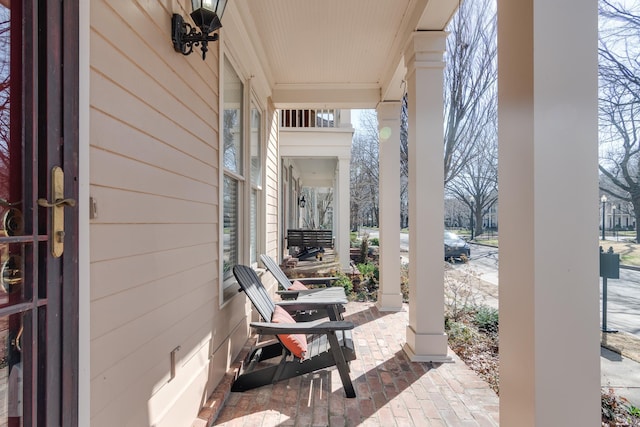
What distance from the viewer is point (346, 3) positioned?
3.09 metres

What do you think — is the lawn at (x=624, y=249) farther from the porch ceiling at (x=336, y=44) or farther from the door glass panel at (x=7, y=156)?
the door glass panel at (x=7, y=156)

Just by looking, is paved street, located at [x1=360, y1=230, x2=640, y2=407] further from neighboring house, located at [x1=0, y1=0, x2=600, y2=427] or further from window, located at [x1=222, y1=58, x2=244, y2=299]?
window, located at [x1=222, y1=58, x2=244, y2=299]

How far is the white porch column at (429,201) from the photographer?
3145 mm

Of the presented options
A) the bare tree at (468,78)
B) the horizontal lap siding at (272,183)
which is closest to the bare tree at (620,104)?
the horizontal lap siding at (272,183)

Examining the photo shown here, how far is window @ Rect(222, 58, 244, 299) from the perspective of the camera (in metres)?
Result: 2.95

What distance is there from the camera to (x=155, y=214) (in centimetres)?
164

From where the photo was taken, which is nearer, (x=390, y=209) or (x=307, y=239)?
(x=390, y=209)

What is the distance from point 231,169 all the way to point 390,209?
2515 millimetres

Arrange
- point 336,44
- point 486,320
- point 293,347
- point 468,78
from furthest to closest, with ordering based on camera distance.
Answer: point 468,78, point 486,320, point 336,44, point 293,347

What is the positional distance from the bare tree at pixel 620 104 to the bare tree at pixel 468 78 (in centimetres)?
465

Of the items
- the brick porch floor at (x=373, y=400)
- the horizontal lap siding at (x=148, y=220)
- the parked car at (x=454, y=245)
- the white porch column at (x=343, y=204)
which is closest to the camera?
the horizontal lap siding at (x=148, y=220)

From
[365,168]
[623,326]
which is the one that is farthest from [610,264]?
[365,168]

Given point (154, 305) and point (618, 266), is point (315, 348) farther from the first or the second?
point (618, 266)

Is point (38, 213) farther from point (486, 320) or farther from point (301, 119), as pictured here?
point (301, 119)
